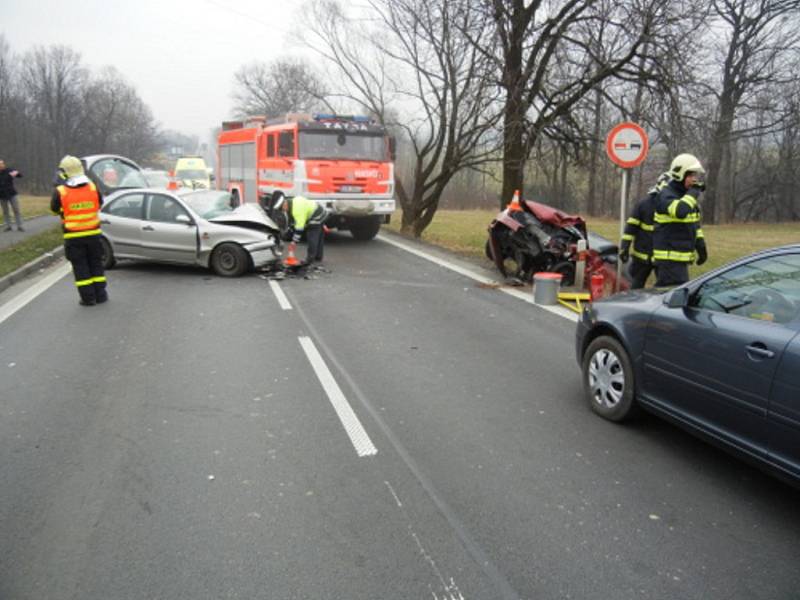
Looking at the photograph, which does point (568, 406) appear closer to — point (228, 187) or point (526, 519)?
point (526, 519)

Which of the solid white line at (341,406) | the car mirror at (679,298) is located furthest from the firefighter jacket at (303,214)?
the car mirror at (679,298)

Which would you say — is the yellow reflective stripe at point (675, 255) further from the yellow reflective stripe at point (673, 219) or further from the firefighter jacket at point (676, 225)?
the yellow reflective stripe at point (673, 219)

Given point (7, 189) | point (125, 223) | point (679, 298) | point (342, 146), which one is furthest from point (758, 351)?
point (7, 189)

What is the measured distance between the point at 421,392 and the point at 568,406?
1196 mm

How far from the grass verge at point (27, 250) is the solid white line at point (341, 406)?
6466 mm

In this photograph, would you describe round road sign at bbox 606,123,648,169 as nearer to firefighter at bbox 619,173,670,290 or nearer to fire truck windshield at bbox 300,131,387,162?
firefighter at bbox 619,173,670,290

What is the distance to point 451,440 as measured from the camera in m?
4.42

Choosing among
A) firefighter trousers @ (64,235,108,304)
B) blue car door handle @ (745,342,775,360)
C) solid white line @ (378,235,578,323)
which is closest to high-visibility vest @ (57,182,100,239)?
firefighter trousers @ (64,235,108,304)

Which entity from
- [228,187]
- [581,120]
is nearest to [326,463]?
[581,120]

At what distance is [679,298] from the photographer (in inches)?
163

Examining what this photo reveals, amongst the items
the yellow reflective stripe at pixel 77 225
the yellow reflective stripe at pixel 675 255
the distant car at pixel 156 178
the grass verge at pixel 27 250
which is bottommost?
the grass verge at pixel 27 250

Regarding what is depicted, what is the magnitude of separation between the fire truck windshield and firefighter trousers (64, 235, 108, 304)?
22.3ft

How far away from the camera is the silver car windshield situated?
35.7ft

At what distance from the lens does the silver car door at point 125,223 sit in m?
10.8
